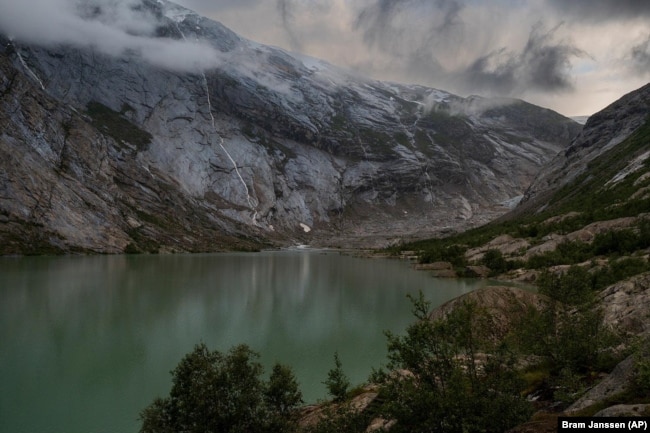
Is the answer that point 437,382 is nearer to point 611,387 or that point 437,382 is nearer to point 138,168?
point 611,387

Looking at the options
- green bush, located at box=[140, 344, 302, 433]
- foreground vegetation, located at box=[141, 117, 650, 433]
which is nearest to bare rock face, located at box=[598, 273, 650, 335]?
foreground vegetation, located at box=[141, 117, 650, 433]

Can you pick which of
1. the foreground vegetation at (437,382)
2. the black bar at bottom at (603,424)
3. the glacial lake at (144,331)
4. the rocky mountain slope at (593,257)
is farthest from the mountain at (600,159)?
the black bar at bottom at (603,424)

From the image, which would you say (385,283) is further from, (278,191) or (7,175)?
(278,191)

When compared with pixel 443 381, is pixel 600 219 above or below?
above

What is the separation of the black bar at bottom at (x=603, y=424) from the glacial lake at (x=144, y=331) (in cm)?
1215

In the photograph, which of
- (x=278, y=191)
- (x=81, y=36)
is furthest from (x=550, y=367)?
(x=81, y=36)

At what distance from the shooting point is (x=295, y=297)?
44.2 metres

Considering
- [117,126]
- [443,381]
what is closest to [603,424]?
[443,381]

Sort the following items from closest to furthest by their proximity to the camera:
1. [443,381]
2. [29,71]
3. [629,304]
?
[443,381] → [629,304] → [29,71]

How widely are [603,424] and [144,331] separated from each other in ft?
88.3

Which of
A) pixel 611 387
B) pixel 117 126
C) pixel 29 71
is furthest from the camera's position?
pixel 117 126

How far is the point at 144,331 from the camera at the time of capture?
91.3ft

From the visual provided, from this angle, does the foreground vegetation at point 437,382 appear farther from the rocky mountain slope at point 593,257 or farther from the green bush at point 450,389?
the rocky mountain slope at point 593,257

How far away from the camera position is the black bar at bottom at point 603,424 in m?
6.57
